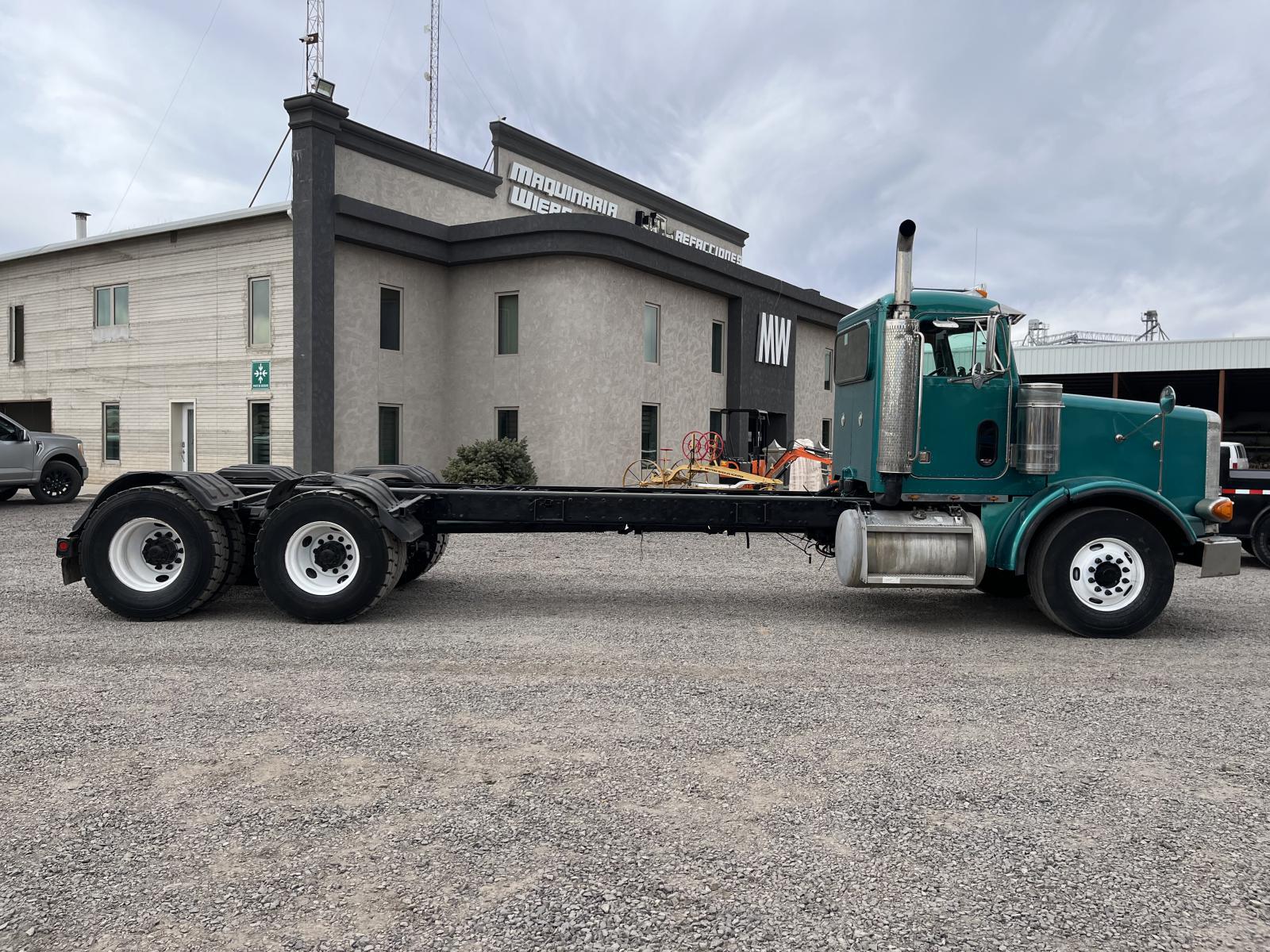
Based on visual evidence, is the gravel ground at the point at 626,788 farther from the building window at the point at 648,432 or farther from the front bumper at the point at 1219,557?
the building window at the point at 648,432

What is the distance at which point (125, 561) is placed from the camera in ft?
25.3

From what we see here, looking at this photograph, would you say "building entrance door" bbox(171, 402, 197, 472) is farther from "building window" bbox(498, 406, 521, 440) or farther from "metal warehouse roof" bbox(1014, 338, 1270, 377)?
"metal warehouse roof" bbox(1014, 338, 1270, 377)

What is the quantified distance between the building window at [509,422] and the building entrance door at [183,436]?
7.80m

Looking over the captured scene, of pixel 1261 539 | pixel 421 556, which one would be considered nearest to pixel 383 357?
pixel 421 556

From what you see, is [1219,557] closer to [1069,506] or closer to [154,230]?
[1069,506]

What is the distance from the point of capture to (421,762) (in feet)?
14.2

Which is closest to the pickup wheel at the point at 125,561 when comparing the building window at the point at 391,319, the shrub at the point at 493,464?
the shrub at the point at 493,464

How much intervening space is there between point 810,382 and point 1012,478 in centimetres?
2357

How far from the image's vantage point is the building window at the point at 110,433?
2395cm

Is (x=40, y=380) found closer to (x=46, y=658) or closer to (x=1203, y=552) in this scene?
(x=46, y=658)

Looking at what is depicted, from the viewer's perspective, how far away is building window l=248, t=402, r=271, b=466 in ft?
68.4

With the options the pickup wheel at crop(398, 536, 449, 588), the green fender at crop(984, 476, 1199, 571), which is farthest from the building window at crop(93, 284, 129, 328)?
the green fender at crop(984, 476, 1199, 571)

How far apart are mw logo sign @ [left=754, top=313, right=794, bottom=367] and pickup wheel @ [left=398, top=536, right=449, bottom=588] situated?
18.9 m

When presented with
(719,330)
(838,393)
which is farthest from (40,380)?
(838,393)
